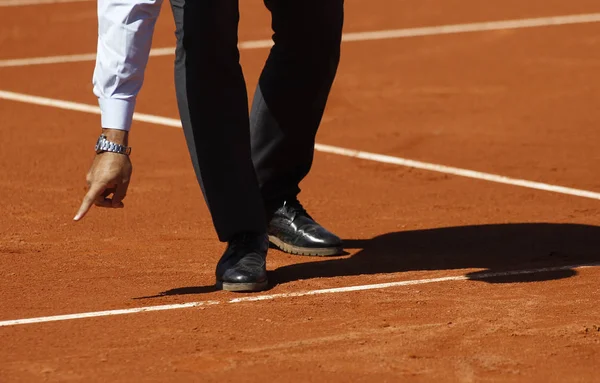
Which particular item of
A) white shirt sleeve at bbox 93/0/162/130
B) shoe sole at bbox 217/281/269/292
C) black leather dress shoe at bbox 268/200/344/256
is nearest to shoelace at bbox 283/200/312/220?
black leather dress shoe at bbox 268/200/344/256

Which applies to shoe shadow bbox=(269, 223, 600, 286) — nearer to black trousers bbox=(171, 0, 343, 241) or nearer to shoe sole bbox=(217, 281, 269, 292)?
shoe sole bbox=(217, 281, 269, 292)

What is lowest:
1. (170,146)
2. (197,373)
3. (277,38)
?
(197,373)

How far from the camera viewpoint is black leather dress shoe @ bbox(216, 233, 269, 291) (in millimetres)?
4988

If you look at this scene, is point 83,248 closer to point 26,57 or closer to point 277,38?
point 277,38

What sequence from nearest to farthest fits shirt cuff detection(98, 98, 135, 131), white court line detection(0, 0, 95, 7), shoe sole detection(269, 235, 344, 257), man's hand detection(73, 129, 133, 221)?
man's hand detection(73, 129, 133, 221)
shirt cuff detection(98, 98, 135, 131)
shoe sole detection(269, 235, 344, 257)
white court line detection(0, 0, 95, 7)

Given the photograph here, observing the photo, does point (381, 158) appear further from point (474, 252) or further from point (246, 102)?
point (246, 102)

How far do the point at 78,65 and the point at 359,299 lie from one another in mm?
5690

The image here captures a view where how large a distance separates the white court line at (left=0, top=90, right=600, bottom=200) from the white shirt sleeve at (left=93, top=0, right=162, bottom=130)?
9.25 ft

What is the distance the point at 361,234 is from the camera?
5.99 m

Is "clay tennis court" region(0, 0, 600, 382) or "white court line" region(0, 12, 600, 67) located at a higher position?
"white court line" region(0, 12, 600, 67)

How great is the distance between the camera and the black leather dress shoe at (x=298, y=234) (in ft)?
18.3

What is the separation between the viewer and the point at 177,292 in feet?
16.4

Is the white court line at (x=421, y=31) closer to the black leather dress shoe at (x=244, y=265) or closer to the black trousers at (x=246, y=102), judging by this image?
the black trousers at (x=246, y=102)

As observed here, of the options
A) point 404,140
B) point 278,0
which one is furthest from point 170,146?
point 278,0
